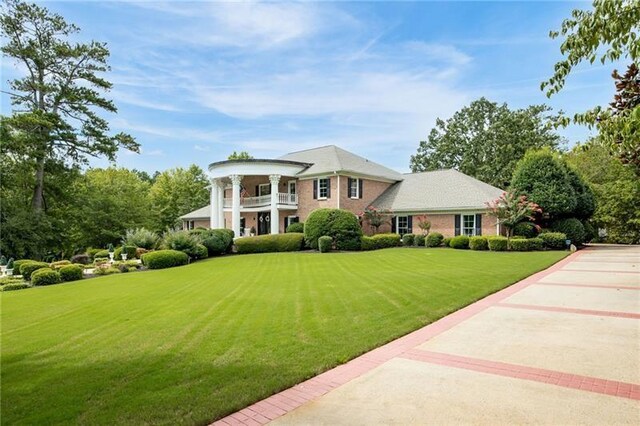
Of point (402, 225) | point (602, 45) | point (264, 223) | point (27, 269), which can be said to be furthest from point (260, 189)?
point (602, 45)

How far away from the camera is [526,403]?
391 cm

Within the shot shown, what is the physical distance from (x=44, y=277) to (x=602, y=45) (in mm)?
18750

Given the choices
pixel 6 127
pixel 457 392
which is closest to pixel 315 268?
pixel 457 392

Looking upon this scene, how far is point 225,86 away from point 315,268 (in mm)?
9416

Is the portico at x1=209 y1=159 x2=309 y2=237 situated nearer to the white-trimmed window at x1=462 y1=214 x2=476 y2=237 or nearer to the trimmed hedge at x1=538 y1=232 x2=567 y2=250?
the white-trimmed window at x1=462 y1=214 x2=476 y2=237

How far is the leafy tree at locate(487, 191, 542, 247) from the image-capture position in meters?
22.1

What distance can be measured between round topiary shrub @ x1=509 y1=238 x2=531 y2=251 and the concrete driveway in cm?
1446

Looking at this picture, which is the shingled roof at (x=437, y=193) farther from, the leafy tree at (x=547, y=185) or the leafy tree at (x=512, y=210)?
the leafy tree at (x=547, y=185)

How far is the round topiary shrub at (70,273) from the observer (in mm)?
16219

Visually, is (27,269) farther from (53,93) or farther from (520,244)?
(520,244)

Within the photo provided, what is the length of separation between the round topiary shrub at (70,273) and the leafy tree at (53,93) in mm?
13843

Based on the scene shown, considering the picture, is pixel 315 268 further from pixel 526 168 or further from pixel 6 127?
pixel 6 127

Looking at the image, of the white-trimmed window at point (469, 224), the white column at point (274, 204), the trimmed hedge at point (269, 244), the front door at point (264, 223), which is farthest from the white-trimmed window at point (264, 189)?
the white-trimmed window at point (469, 224)

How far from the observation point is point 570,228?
2378 centimetres
